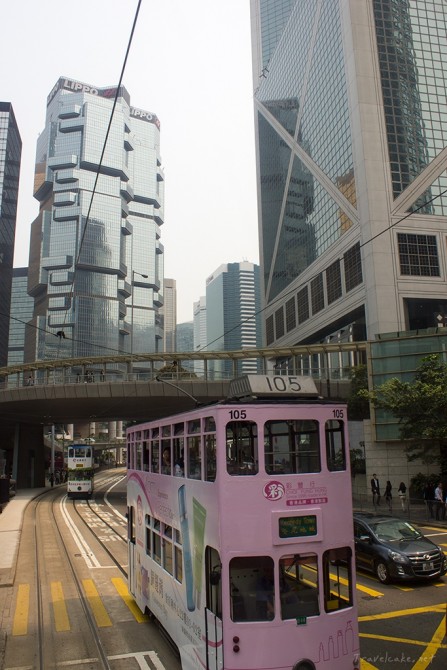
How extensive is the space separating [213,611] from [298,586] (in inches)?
43.2

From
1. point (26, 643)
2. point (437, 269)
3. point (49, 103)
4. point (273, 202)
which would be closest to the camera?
point (26, 643)

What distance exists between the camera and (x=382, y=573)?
1309 centimetres

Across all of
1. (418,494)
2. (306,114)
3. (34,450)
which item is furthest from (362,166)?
(34,450)

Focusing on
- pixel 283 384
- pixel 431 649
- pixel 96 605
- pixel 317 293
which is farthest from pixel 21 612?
pixel 317 293

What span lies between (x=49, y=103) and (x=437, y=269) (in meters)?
172

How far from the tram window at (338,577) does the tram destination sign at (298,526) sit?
0.38 meters

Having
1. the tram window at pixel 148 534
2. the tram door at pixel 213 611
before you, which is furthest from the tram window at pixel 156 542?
the tram door at pixel 213 611

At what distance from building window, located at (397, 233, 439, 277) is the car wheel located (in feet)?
145

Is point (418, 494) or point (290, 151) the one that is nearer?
point (418, 494)

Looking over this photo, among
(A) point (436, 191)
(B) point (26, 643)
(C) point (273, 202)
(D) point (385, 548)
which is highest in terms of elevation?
(C) point (273, 202)

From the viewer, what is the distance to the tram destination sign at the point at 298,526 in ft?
20.9

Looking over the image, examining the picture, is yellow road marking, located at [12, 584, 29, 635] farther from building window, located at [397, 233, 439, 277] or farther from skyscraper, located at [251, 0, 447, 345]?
building window, located at [397, 233, 439, 277]

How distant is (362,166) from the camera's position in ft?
180

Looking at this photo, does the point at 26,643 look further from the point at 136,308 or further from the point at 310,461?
the point at 136,308
